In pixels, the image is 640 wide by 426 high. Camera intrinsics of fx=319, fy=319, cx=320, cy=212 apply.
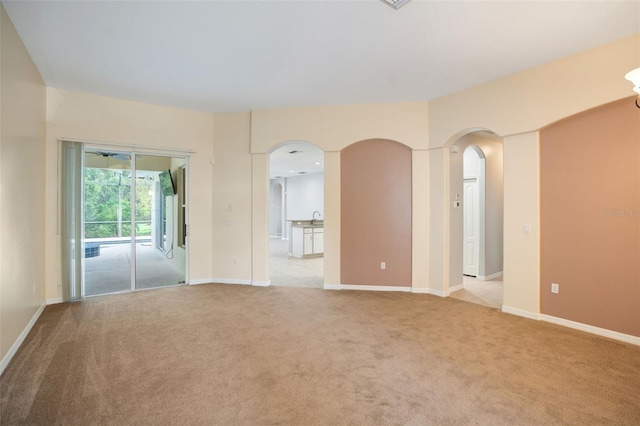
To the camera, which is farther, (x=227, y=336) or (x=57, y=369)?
(x=227, y=336)

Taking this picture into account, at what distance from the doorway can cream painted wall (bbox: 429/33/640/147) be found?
471 cm

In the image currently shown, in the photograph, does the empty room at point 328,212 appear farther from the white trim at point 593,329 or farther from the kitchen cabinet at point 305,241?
the kitchen cabinet at point 305,241

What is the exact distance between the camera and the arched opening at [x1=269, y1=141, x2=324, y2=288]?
671cm

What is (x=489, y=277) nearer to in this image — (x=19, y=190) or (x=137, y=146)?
(x=137, y=146)

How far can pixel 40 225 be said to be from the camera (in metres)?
4.19

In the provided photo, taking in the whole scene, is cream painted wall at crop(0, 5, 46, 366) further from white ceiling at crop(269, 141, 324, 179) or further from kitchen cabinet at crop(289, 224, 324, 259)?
kitchen cabinet at crop(289, 224, 324, 259)

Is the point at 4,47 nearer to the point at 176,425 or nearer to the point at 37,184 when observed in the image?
the point at 37,184

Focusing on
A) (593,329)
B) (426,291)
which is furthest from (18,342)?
(593,329)

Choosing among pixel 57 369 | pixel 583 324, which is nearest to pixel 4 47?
pixel 57 369

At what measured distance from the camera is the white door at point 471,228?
6.20 m

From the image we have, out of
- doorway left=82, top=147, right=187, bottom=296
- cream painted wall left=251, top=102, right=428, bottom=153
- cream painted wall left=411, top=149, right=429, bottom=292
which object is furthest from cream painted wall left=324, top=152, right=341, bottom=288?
doorway left=82, top=147, right=187, bottom=296

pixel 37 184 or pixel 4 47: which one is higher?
pixel 4 47

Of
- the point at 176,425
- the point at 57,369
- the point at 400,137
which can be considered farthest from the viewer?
the point at 400,137

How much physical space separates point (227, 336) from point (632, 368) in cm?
367
